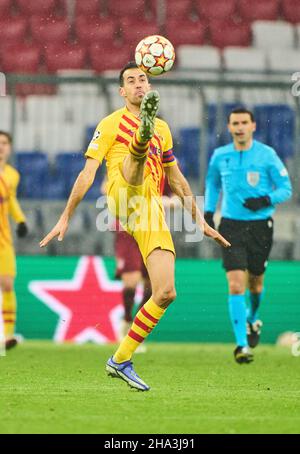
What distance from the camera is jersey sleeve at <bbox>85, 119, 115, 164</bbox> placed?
821 centimetres

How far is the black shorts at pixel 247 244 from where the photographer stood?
1116cm

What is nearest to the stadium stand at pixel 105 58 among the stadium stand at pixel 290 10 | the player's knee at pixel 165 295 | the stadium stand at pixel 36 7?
the stadium stand at pixel 36 7

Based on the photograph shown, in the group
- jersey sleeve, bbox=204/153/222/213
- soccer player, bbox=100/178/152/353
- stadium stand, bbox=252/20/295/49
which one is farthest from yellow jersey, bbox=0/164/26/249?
stadium stand, bbox=252/20/295/49

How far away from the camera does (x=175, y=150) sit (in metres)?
14.4

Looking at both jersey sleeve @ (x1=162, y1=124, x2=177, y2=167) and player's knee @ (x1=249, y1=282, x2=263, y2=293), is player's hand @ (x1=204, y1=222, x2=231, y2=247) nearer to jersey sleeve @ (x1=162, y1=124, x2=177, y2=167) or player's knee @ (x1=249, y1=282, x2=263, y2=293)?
jersey sleeve @ (x1=162, y1=124, x2=177, y2=167)

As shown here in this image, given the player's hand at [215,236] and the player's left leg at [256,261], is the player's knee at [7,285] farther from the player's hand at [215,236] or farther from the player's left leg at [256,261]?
the player's hand at [215,236]

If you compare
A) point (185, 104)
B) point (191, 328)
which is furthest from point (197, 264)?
point (185, 104)

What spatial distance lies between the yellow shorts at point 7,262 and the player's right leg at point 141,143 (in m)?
4.89

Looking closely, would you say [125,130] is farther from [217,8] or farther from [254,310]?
[217,8]

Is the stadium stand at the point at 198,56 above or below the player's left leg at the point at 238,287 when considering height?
above

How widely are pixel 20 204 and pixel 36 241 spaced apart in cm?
52

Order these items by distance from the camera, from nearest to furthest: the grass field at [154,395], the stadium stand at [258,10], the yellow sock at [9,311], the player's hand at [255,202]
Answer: the grass field at [154,395], the player's hand at [255,202], the yellow sock at [9,311], the stadium stand at [258,10]

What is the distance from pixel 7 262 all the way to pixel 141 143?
17.4 ft
